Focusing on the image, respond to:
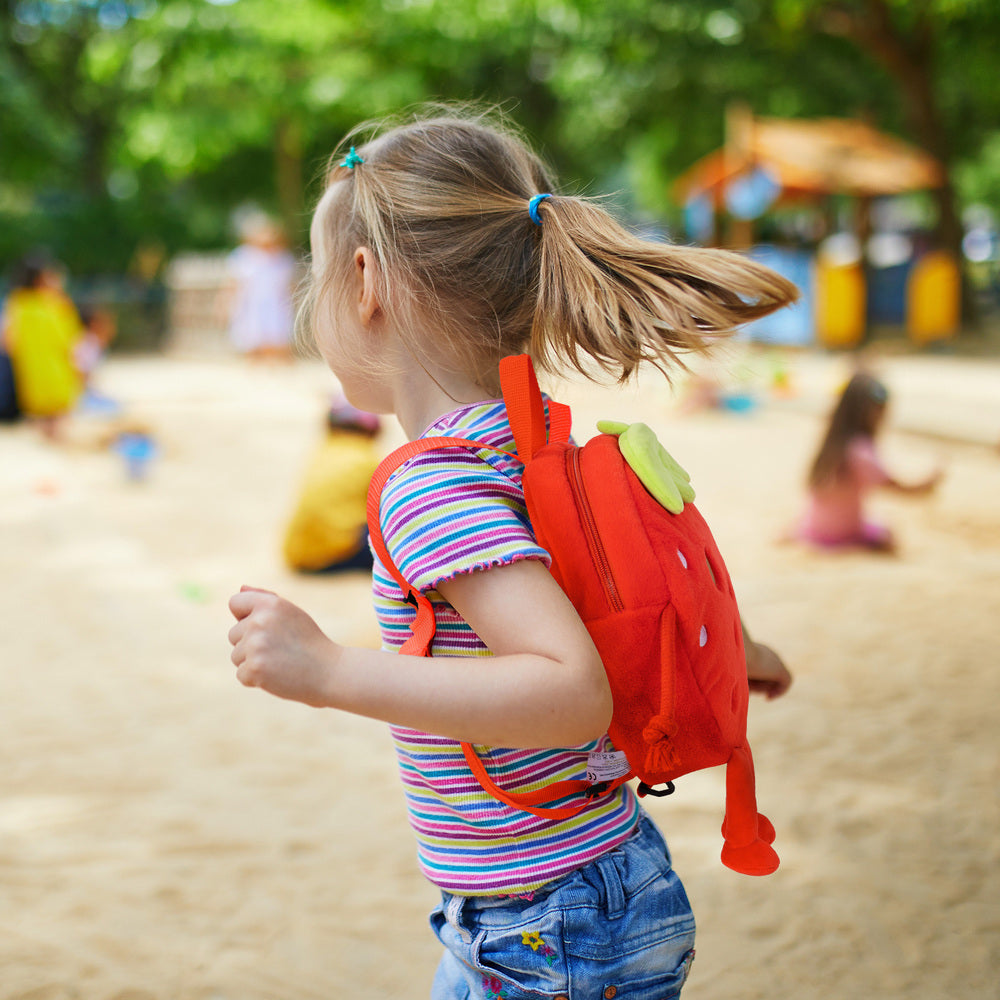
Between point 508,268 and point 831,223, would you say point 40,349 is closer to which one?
point 508,268

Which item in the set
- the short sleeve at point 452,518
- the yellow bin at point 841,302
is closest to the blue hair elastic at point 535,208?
the short sleeve at point 452,518

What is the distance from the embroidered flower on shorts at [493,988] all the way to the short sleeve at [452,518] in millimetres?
533

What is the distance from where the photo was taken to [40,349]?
32.2ft

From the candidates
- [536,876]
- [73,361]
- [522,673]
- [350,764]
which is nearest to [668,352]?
[522,673]

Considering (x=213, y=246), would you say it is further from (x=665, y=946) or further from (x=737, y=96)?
(x=665, y=946)

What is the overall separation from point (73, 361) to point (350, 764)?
790cm

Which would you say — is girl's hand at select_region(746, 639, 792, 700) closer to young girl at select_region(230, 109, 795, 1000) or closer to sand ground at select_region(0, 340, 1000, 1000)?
young girl at select_region(230, 109, 795, 1000)

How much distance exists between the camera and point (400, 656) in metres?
1.16

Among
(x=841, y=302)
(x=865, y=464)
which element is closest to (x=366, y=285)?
(x=865, y=464)

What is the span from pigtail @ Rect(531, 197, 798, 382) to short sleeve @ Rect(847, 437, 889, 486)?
15.4 feet

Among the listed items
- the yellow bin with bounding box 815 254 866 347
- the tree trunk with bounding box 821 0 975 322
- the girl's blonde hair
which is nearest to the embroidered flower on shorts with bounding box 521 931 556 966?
the girl's blonde hair

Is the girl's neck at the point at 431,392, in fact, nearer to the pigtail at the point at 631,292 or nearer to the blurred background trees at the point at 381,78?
the pigtail at the point at 631,292

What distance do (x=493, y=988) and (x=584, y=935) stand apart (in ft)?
0.46

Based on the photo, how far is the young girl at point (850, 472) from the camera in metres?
5.77
